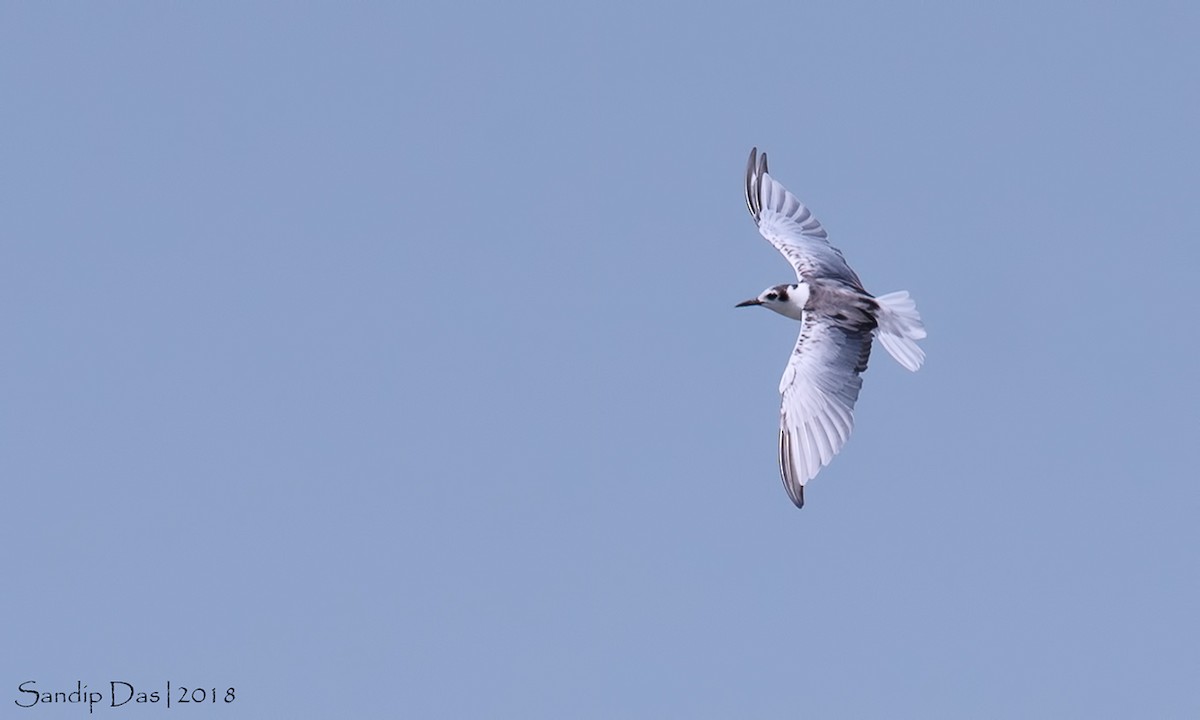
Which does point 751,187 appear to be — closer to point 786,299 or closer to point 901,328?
point 786,299

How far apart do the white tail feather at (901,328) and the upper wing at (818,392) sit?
320 millimetres

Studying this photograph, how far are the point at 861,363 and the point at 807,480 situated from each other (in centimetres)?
324

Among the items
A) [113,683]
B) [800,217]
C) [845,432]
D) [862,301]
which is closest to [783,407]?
[845,432]

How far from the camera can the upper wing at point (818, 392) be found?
27547 millimetres

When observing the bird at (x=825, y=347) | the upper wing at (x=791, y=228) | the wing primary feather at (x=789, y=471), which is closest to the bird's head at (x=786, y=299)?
the bird at (x=825, y=347)

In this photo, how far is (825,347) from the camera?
29281 millimetres

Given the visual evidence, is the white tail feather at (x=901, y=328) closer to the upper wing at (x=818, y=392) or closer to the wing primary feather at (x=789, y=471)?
the upper wing at (x=818, y=392)

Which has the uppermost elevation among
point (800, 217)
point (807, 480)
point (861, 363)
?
point (800, 217)

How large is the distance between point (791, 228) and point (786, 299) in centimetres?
375

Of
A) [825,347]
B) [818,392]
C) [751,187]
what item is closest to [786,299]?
[825,347]

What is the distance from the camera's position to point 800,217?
35.4 m

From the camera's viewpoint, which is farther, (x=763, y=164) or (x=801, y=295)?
(x=763, y=164)

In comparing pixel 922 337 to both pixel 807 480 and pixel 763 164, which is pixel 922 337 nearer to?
pixel 807 480

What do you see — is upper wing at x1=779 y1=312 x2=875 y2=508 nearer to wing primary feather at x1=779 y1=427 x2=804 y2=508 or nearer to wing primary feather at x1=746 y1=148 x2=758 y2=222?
wing primary feather at x1=779 y1=427 x2=804 y2=508
